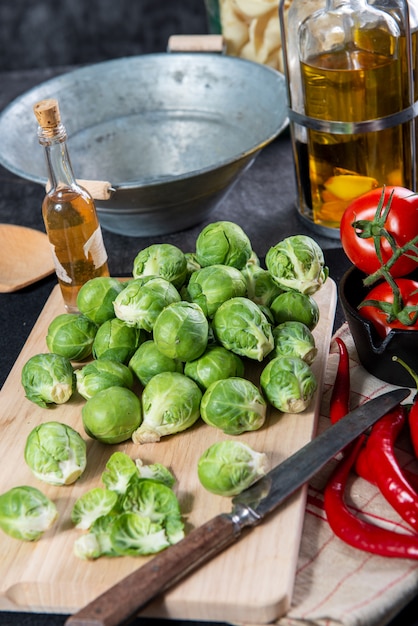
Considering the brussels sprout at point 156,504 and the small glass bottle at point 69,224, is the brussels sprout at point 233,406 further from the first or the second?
the small glass bottle at point 69,224

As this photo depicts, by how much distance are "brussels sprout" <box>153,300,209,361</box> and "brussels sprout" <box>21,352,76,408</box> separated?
183 mm

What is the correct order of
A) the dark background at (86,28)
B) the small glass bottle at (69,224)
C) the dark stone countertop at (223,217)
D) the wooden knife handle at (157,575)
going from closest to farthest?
1. the wooden knife handle at (157,575)
2. the small glass bottle at (69,224)
3. the dark stone countertop at (223,217)
4. the dark background at (86,28)

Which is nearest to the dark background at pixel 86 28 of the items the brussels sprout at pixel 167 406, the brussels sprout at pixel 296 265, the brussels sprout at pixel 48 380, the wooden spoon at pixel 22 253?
the wooden spoon at pixel 22 253

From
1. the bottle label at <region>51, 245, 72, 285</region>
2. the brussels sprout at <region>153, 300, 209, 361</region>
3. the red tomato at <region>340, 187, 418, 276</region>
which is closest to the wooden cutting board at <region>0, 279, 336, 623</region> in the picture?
the brussels sprout at <region>153, 300, 209, 361</region>

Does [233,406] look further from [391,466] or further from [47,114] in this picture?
[47,114]

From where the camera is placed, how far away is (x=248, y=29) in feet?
7.79

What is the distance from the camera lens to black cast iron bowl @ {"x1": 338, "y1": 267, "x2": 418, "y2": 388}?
139 centimetres

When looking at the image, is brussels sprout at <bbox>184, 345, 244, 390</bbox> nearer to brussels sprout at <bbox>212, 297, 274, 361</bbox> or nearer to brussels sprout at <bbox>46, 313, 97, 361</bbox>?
brussels sprout at <bbox>212, 297, 274, 361</bbox>

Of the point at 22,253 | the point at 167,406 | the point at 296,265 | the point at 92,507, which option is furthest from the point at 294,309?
the point at 22,253

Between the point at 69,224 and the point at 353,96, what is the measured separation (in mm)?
666

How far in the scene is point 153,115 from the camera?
237 centimetres

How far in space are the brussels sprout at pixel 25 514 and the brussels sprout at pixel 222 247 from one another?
0.58 metres

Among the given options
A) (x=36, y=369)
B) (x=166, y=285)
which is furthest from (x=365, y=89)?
(x=36, y=369)

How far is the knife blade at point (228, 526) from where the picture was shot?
1057 mm
